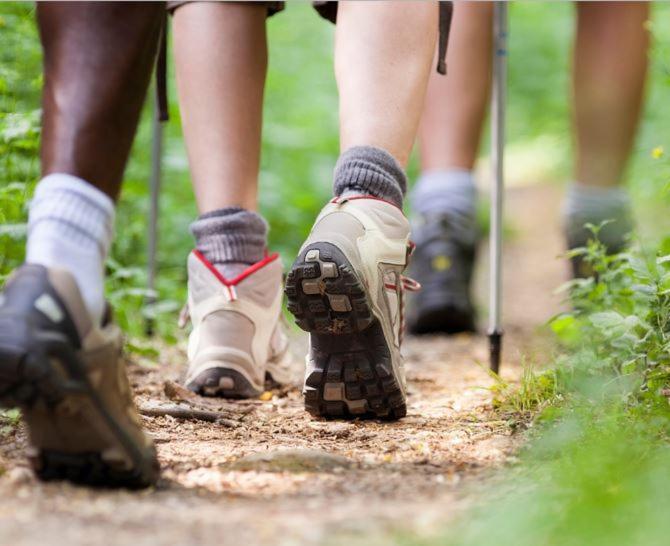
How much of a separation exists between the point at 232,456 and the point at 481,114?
7.08ft

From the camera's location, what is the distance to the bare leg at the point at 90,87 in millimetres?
1174

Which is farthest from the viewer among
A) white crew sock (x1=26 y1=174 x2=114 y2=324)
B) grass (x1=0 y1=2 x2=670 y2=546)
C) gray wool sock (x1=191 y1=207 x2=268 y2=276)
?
gray wool sock (x1=191 y1=207 x2=268 y2=276)

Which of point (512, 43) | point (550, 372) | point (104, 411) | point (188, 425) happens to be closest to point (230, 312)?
point (188, 425)

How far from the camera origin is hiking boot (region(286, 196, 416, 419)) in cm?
147

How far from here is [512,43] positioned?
1065 centimetres

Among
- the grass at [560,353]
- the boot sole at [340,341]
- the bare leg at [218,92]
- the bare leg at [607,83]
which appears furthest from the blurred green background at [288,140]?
the boot sole at [340,341]

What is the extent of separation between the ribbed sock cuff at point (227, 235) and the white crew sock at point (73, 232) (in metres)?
0.76

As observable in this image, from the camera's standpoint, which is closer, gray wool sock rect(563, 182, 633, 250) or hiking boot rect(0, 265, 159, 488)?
hiking boot rect(0, 265, 159, 488)

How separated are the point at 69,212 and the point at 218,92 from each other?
2.89 ft

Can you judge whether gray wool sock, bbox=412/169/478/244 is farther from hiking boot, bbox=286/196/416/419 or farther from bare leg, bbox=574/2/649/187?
hiking boot, bbox=286/196/416/419

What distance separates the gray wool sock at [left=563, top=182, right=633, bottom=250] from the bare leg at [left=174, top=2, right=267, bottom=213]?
1.29 metres

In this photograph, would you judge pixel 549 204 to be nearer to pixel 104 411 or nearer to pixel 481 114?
pixel 481 114

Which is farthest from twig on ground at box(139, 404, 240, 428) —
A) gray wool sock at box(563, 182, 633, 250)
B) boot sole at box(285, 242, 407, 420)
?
gray wool sock at box(563, 182, 633, 250)

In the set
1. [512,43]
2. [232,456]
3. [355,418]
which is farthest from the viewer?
[512,43]
